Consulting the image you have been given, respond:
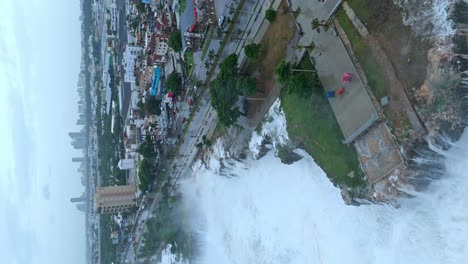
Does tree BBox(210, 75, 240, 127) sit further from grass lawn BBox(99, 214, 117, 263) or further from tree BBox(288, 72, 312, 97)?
grass lawn BBox(99, 214, 117, 263)

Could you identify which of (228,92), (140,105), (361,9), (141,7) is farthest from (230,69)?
(141,7)

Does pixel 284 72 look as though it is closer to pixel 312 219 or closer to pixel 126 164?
pixel 312 219

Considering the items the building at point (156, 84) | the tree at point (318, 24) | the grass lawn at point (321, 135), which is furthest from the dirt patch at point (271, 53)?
the building at point (156, 84)

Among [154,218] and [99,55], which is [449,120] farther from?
[99,55]

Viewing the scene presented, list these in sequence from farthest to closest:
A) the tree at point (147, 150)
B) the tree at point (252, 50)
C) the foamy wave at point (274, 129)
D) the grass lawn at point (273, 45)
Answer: the tree at point (147, 150), the tree at point (252, 50), the grass lawn at point (273, 45), the foamy wave at point (274, 129)

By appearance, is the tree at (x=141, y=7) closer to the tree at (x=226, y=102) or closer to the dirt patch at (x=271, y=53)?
the tree at (x=226, y=102)

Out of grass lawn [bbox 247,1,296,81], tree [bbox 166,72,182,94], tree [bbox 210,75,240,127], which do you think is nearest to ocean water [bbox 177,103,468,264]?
tree [bbox 210,75,240,127]
